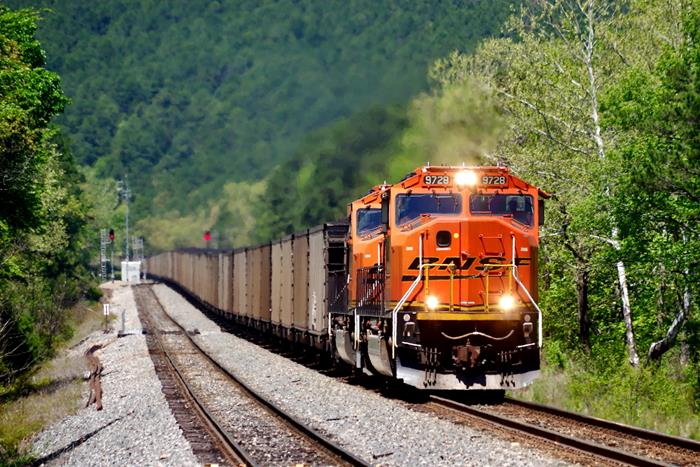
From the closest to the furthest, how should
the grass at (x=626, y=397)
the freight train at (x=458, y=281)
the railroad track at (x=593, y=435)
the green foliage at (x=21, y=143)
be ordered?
1. the railroad track at (x=593, y=435)
2. the grass at (x=626, y=397)
3. the freight train at (x=458, y=281)
4. the green foliage at (x=21, y=143)

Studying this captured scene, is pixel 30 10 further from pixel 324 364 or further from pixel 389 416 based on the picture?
pixel 389 416

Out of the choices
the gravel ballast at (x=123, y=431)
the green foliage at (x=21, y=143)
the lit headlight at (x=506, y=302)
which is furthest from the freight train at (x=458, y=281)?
the green foliage at (x=21, y=143)

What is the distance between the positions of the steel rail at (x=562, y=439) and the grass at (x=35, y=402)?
7.03 metres

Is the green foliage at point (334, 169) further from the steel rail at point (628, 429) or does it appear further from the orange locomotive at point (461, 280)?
the steel rail at point (628, 429)

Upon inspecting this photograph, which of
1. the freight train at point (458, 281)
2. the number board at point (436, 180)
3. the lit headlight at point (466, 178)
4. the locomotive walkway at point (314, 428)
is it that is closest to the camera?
the locomotive walkway at point (314, 428)

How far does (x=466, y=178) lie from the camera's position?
52.4 feet

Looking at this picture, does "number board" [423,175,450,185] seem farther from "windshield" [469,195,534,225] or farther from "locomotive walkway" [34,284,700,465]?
"locomotive walkway" [34,284,700,465]

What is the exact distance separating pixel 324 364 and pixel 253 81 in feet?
477

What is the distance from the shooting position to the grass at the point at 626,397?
15.3 m

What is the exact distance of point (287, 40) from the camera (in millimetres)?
169625

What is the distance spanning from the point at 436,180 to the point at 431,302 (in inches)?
83.2

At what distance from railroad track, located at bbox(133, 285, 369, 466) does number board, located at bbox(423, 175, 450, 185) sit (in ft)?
15.2

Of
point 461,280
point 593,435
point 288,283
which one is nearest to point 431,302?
point 461,280

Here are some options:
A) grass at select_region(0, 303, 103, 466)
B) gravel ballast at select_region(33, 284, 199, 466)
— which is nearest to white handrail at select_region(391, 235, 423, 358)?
gravel ballast at select_region(33, 284, 199, 466)
